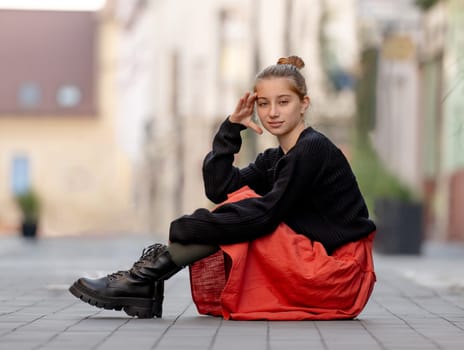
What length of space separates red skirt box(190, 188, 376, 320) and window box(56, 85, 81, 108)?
5539 cm

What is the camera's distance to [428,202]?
112 ft

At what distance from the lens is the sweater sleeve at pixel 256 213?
7410 mm

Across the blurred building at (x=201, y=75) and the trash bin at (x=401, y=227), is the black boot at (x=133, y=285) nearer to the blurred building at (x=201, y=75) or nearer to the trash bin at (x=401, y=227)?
the trash bin at (x=401, y=227)

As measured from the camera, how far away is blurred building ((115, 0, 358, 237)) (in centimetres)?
3628

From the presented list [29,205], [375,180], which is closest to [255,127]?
[375,180]

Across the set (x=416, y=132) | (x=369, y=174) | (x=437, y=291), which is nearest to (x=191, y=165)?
(x=416, y=132)

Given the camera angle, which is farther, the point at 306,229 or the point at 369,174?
the point at 369,174

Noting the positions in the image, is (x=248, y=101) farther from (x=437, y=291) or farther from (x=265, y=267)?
(x=437, y=291)

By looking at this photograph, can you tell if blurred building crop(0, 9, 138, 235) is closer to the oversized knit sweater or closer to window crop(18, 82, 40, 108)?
window crop(18, 82, 40, 108)

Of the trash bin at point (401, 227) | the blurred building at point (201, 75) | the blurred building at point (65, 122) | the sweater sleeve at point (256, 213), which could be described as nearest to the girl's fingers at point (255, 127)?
the sweater sleeve at point (256, 213)

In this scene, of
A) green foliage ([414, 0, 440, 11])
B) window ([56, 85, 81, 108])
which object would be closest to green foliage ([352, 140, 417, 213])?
green foliage ([414, 0, 440, 11])

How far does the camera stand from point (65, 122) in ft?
204

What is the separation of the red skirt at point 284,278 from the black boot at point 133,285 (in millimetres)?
190

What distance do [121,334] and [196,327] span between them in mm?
532
